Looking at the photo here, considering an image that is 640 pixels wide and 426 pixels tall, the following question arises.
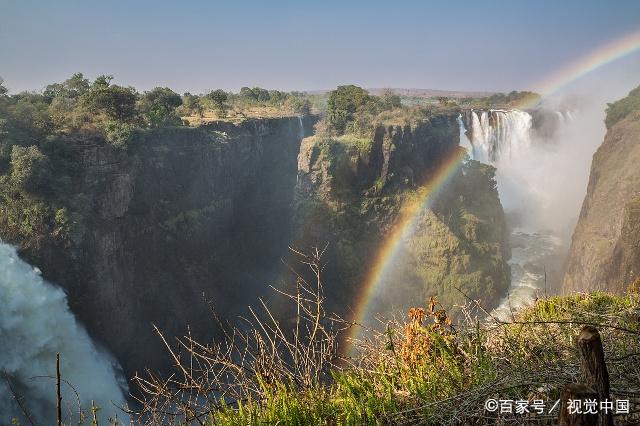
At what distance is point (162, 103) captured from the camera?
28.9 meters

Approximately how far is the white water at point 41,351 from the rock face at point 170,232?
3.13 feet

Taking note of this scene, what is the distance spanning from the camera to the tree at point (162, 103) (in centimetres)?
2495

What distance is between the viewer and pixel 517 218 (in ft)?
158

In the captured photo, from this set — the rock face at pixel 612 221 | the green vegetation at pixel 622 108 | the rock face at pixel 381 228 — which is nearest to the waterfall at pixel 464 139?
the rock face at pixel 381 228

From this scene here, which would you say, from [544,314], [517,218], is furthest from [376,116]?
[544,314]

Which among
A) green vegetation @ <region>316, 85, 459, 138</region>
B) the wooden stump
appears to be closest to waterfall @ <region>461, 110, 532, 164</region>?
green vegetation @ <region>316, 85, 459, 138</region>

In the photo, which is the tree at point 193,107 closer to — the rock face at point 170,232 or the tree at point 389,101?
the rock face at point 170,232

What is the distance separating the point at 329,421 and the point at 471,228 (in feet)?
104

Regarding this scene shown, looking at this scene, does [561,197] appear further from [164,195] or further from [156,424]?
[156,424]

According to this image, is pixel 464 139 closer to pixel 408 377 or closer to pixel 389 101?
pixel 389 101

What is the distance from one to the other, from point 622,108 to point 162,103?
36017 millimetres

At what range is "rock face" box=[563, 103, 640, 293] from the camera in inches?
710
